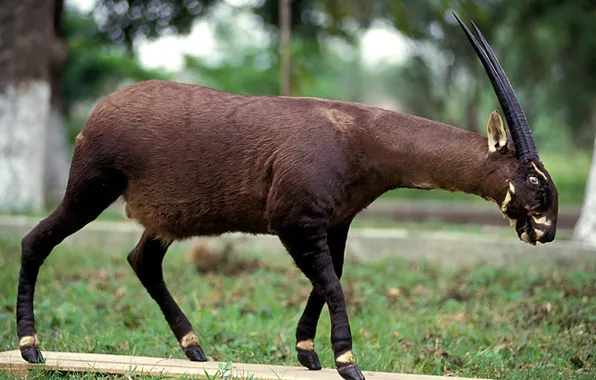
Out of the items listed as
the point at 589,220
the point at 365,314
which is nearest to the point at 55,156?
the point at 589,220

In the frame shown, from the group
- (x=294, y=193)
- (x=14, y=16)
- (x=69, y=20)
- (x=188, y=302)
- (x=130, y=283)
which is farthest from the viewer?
(x=69, y=20)

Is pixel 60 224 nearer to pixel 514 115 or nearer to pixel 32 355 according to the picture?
pixel 32 355

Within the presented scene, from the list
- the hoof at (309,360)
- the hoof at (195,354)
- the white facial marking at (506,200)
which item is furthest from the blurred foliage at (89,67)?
the white facial marking at (506,200)

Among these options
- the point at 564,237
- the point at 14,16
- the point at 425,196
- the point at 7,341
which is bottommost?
the point at 425,196

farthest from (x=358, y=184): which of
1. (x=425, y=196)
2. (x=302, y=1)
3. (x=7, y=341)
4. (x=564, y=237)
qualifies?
(x=425, y=196)

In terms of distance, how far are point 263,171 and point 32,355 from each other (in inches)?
66.0

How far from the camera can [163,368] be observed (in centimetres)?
436

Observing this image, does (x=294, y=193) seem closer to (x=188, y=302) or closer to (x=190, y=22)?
(x=188, y=302)

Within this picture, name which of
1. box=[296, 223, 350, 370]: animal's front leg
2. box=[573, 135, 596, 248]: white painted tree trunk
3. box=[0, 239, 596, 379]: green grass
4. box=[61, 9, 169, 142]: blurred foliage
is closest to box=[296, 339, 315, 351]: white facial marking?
box=[296, 223, 350, 370]: animal's front leg

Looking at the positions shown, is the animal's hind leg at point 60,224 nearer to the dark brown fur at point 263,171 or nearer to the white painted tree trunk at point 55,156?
the dark brown fur at point 263,171

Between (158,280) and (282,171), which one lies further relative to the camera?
(158,280)

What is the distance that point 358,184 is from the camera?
425cm

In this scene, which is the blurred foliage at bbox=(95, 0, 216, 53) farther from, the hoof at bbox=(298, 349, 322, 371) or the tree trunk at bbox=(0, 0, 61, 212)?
the hoof at bbox=(298, 349, 322, 371)

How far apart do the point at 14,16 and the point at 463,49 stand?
11.0 metres
